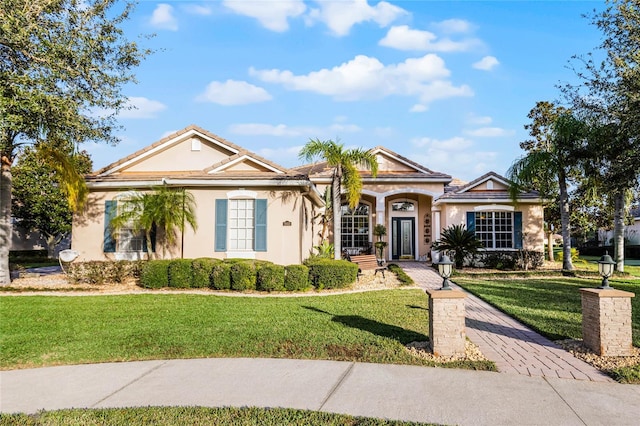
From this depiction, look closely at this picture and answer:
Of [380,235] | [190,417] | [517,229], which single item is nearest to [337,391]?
[190,417]

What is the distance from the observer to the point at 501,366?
5781 millimetres

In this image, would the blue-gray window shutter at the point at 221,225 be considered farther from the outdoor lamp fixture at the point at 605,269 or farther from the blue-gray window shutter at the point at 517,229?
the blue-gray window shutter at the point at 517,229

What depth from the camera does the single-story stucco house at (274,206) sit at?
1495cm

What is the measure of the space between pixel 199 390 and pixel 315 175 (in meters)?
17.1

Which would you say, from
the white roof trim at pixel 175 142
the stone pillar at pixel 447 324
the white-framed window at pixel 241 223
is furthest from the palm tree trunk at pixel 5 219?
the stone pillar at pixel 447 324

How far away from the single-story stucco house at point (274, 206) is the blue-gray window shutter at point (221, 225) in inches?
1.4

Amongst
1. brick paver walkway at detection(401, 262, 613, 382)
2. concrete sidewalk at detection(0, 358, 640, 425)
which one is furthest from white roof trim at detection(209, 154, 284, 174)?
concrete sidewalk at detection(0, 358, 640, 425)

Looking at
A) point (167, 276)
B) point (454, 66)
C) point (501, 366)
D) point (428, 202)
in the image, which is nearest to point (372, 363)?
point (501, 366)

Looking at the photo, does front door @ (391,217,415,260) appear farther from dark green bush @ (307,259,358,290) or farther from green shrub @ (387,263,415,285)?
dark green bush @ (307,259,358,290)

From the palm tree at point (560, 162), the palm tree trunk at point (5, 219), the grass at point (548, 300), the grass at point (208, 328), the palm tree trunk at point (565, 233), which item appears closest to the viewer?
the grass at point (208, 328)

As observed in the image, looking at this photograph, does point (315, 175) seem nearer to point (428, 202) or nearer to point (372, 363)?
point (428, 202)

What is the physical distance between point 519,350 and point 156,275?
1010cm

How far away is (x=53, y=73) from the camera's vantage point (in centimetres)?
1149

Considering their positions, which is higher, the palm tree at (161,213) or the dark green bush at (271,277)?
the palm tree at (161,213)
